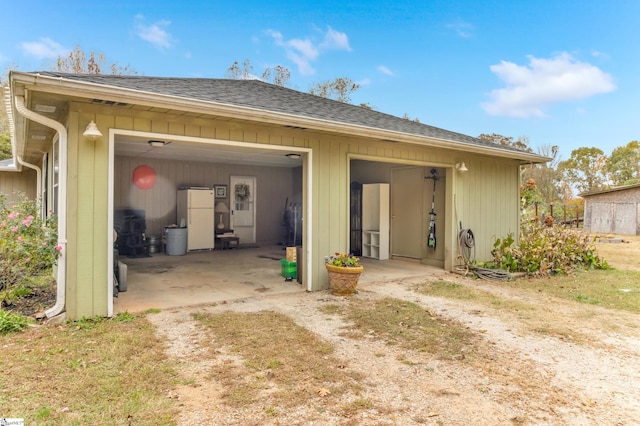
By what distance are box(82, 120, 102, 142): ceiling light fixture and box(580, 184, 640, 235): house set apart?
1937 centimetres

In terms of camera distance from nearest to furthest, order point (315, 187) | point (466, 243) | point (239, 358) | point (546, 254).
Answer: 1. point (239, 358)
2. point (315, 187)
3. point (546, 254)
4. point (466, 243)

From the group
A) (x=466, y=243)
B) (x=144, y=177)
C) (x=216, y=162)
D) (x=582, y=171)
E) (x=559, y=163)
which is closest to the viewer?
(x=466, y=243)

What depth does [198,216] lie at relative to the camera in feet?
32.0

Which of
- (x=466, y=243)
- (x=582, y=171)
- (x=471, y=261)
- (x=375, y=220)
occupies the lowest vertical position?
(x=471, y=261)

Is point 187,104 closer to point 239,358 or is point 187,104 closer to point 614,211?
point 239,358

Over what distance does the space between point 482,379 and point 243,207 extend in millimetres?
9067

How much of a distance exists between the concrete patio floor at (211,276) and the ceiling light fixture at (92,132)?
185cm

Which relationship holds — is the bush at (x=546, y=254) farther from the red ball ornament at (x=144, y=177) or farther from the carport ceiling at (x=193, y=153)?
the red ball ornament at (x=144, y=177)

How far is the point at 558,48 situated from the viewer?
16.2m

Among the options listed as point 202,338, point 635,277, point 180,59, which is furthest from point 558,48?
point 180,59

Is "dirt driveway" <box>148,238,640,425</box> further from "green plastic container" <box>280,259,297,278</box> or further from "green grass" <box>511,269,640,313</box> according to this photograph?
"green plastic container" <box>280,259,297,278</box>

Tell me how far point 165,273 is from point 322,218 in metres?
3.01

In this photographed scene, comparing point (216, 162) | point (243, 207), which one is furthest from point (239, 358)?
point (243, 207)

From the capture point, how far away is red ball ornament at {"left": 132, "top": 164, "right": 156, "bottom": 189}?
9395 mm
